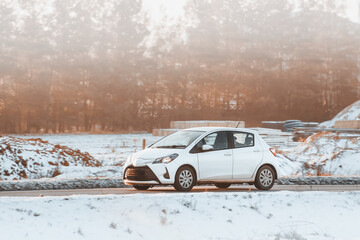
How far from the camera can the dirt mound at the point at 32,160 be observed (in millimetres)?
19750

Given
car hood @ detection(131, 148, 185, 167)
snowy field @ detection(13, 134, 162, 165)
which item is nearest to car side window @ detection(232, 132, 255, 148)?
car hood @ detection(131, 148, 185, 167)

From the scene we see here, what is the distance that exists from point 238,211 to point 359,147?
19.1m

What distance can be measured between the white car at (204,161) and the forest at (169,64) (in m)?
47.3

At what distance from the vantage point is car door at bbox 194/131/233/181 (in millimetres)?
13453

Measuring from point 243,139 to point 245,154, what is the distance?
434mm

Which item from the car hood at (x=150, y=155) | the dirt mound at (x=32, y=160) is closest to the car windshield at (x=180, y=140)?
the car hood at (x=150, y=155)

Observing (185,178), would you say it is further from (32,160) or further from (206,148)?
(32,160)

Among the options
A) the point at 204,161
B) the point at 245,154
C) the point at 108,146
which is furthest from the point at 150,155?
the point at 108,146

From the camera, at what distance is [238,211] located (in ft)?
36.1

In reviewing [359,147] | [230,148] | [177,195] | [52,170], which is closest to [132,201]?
[177,195]

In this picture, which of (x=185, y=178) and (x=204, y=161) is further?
(x=204, y=161)

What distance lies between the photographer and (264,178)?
48.2 feet

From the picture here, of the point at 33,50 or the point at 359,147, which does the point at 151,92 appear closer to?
the point at 33,50

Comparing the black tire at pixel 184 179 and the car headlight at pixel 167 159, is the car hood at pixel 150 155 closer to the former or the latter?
the car headlight at pixel 167 159
